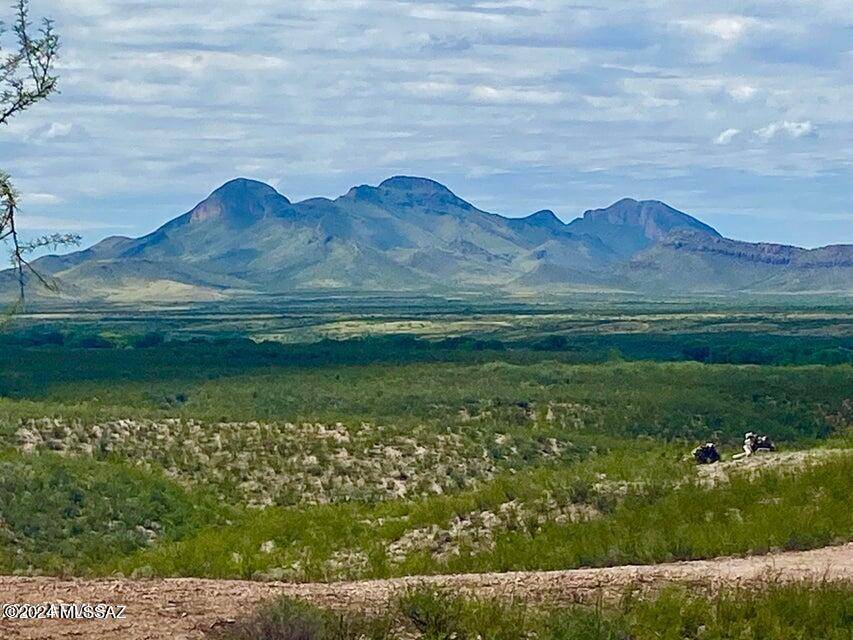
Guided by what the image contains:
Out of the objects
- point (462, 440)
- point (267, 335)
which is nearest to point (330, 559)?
point (462, 440)

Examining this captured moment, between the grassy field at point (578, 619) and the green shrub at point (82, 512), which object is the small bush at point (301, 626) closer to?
the grassy field at point (578, 619)

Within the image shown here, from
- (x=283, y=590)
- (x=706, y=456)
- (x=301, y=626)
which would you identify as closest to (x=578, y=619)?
(x=301, y=626)

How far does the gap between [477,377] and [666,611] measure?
58.1 meters

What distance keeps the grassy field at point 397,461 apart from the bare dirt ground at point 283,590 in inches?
66.8

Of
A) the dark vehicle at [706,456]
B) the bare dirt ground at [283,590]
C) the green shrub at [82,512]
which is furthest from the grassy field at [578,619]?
the dark vehicle at [706,456]

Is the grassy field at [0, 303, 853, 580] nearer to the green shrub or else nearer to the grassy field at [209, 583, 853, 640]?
the green shrub

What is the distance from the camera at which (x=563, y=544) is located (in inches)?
687

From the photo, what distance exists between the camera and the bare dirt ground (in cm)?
1163

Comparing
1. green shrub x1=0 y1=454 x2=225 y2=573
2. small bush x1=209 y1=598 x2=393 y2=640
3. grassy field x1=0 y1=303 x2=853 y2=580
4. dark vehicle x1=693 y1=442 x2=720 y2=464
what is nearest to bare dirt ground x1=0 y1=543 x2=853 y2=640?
small bush x1=209 y1=598 x2=393 y2=640

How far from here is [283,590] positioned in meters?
13.5

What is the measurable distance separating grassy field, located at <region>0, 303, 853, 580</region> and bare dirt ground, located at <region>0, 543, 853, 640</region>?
1.70m

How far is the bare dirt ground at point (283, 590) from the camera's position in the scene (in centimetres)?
1163

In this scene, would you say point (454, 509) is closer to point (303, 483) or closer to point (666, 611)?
point (666, 611)

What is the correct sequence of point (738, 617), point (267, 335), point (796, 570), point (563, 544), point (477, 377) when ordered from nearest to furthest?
point (738, 617), point (796, 570), point (563, 544), point (477, 377), point (267, 335)
